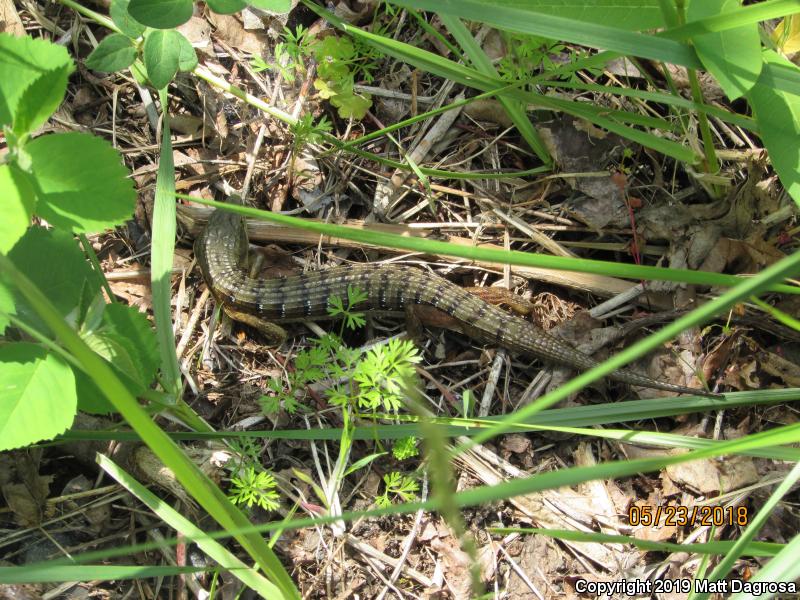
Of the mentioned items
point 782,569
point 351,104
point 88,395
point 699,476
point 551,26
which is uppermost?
point 551,26

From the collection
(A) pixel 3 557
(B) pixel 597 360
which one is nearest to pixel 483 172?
(B) pixel 597 360

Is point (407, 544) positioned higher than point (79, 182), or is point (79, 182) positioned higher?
point (79, 182)

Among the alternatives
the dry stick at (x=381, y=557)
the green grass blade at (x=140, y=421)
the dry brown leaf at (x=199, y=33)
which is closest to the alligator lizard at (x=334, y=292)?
the dry brown leaf at (x=199, y=33)

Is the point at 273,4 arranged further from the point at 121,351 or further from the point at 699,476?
the point at 699,476

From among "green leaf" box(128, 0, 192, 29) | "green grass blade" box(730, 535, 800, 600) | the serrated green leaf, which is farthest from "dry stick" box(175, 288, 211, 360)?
Result: "green grass blade" box(730, 535, 800, 600)

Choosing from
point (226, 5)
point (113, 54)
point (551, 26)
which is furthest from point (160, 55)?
point (551, 26)

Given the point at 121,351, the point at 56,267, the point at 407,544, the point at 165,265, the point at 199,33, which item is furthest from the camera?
the point at 199,33

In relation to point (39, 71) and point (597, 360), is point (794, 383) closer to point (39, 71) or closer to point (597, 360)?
point (597, 360)
